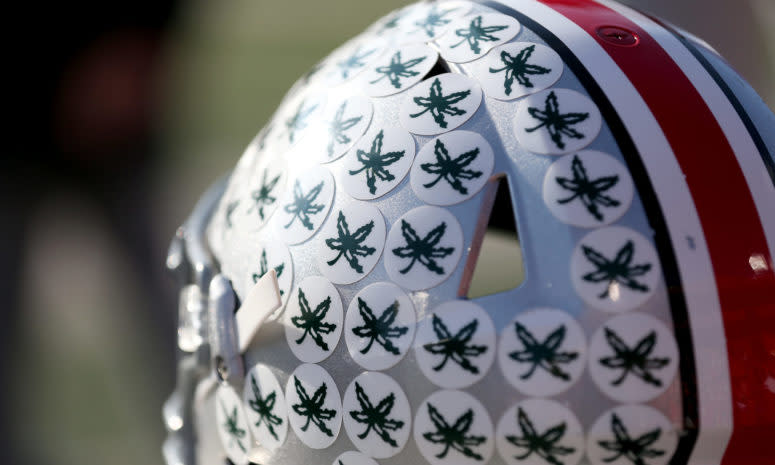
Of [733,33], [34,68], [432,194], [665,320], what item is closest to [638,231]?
[665,320]

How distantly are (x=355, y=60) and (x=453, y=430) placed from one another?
414mm

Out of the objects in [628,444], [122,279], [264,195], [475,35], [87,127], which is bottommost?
[628,444]

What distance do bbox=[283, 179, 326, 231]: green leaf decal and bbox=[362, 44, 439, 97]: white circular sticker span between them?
0.12 m

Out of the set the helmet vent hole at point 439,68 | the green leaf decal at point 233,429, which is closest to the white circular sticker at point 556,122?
the helmet vent hole at point 439,68

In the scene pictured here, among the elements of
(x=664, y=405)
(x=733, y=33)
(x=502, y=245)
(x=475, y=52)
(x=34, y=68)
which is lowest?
(x=664, y=405)

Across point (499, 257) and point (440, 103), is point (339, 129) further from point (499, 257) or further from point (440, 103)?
point (499, 257)

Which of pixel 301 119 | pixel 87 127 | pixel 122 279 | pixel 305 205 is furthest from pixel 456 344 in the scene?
pixel 87 127

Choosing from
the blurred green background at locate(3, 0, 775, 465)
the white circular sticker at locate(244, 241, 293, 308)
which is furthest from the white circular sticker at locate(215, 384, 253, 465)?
the blurred green background at locate(3, 0, 775, 465)

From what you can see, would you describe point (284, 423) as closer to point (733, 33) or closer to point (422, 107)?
point (422, 107)

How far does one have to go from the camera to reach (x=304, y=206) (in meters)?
0.83

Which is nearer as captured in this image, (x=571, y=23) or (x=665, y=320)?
(x=665, y=320)

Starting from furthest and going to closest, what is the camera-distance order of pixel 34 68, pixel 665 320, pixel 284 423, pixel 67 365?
pixel 34 68
pixel 67 365
pixel 284 423
pixel 665 320

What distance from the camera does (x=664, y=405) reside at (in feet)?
2.39

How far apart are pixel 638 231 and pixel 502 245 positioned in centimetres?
44
